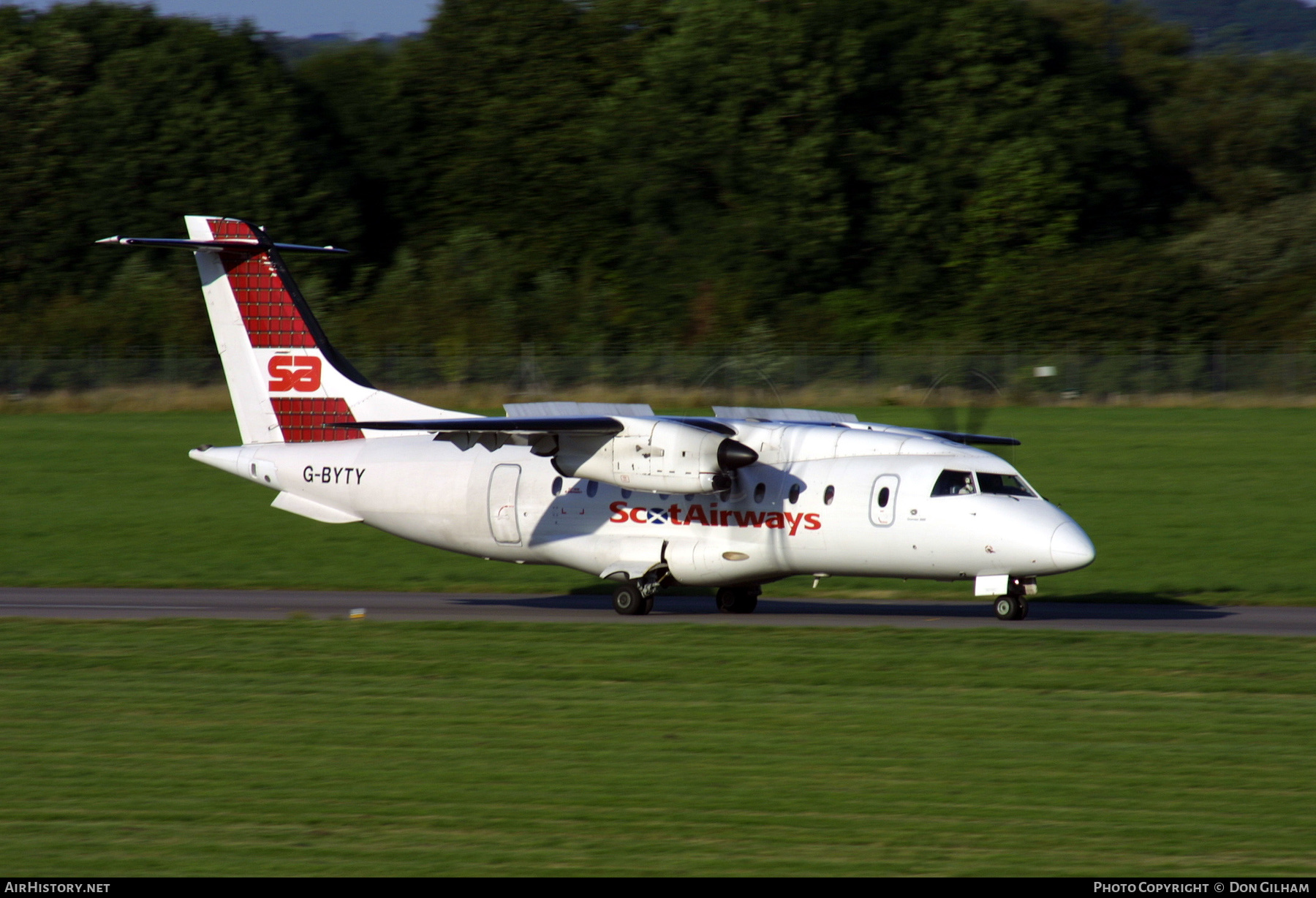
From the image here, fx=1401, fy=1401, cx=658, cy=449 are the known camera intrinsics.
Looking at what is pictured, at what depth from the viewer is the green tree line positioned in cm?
5309

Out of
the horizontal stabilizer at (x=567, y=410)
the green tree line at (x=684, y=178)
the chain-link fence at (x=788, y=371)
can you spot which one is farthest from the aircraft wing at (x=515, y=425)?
the green tree line at (x=684, y=178)

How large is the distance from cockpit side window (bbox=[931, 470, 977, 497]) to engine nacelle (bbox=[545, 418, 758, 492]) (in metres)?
2.45

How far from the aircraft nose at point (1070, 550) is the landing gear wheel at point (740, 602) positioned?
481cm

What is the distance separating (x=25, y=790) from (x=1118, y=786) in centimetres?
804

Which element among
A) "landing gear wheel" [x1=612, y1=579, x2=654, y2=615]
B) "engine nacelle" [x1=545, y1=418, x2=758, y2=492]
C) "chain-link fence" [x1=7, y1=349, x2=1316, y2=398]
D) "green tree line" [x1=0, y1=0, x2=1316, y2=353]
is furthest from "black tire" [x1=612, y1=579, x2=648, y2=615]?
"green tree line" [x1=0, y1=0, x2=1316, y2=353]

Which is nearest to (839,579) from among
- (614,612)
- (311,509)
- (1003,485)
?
(614,612)

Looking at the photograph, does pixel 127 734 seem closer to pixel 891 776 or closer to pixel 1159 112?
pixel 891 776

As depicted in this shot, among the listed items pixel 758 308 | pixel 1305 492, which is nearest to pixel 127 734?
pixel 1305 492

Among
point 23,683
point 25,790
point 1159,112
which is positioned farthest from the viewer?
point 1159,112

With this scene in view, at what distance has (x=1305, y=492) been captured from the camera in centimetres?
2780

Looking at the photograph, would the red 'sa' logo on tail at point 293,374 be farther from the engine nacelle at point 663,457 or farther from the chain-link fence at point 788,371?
the chain-link fence at point 788,371

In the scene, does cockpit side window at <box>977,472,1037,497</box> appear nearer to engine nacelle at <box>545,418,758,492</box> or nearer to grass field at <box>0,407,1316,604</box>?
engine nacelle at <box>545,418,758,492</box>

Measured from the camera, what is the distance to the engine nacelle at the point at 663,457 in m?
18.6

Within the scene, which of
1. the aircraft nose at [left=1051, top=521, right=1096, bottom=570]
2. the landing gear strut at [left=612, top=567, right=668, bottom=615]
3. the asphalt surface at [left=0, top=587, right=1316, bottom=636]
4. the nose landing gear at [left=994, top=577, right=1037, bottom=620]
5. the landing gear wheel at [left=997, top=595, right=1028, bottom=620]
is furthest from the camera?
the landing gear strut at [left=612, top=567, right=668, bottom=615]
